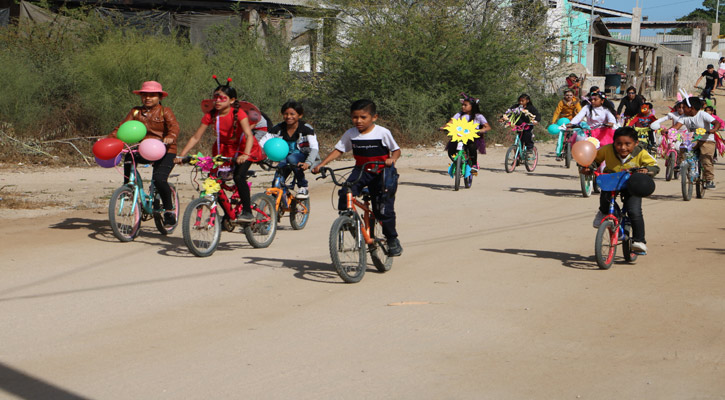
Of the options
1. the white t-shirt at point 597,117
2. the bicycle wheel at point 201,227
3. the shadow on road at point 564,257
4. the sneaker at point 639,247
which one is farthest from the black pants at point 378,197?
the white t-shirt at point 597,117

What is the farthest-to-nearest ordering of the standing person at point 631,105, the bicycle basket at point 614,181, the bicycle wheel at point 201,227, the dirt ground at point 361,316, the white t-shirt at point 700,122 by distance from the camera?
the standing person at point 631,105, the white t-shirt at point 700,122, the bicycle basket at point 614,181, the bicycle wheel at point 201,227, the dirt ground at point 361,316

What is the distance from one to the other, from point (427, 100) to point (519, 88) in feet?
15.0

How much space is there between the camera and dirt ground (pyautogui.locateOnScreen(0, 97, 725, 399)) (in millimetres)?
5211

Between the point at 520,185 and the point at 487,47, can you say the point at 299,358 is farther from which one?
the point at 487,47

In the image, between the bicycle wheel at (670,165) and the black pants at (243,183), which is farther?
the bicycle wheel at (670,165)

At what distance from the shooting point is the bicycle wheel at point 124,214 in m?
10.1

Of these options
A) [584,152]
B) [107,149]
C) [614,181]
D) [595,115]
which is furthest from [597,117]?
[107,149]

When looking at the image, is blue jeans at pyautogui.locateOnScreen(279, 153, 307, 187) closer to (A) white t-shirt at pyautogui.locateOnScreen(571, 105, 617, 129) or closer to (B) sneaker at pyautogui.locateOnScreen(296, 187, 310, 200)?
(B) sneaker at pyautogui.locateOnScreen(296, 187, 310, 200)

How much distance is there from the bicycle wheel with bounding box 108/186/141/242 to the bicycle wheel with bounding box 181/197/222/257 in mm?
1215

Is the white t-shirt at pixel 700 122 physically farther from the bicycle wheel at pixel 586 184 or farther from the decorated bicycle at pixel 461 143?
the decorated bicycle at pixel 461 143

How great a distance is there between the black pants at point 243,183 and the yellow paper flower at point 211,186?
1.03 ft

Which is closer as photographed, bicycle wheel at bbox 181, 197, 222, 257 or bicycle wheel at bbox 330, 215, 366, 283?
bicycle wheel at bbox 330, 215, 366, 283

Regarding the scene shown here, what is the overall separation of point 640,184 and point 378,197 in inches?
111

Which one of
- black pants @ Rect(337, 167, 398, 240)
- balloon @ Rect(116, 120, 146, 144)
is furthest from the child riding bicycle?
balloon @ Rect(116, 120, 146, 144)
